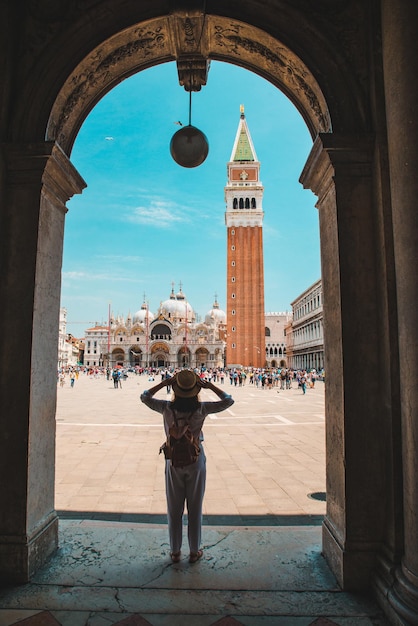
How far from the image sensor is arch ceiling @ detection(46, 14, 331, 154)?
343 cm

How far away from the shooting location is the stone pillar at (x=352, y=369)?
2863 mm

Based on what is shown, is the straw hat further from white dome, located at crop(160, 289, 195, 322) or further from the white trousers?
white dome, located at crop(160, 289, 195, 322)

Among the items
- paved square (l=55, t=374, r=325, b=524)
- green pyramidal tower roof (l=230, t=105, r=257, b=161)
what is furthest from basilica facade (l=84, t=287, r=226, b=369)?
paved square (l=55, t=374, r=325, b=524)

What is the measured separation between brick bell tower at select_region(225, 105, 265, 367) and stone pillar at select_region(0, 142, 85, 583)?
63865 mm

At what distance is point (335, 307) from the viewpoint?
10.3 ft

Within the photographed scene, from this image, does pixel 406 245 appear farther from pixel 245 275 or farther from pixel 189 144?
pixel 245 275

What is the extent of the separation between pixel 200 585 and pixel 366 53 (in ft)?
12.9

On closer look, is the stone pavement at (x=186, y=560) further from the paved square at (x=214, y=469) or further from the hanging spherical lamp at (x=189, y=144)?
the hanging spherical lamp at (x=189, y=144)

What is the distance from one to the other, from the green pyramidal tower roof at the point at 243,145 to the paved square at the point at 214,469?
71.8 meters

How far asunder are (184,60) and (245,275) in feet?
215

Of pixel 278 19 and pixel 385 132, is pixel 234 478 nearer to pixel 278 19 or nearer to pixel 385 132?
pixel 385 132

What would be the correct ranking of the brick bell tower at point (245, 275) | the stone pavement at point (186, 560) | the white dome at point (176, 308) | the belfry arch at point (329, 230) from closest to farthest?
the stone pavement at point (186, 560) → the belfry arch at point (329, 230) → the brick bell tower at point (245, 275) → the white dome at point (176, 308)

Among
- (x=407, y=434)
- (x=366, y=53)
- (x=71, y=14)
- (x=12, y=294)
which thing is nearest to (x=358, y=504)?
(x=407, y=434)

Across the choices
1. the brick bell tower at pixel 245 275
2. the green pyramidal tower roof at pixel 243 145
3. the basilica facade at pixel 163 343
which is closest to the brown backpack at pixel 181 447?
the brick bell tower at pixel 245 275
